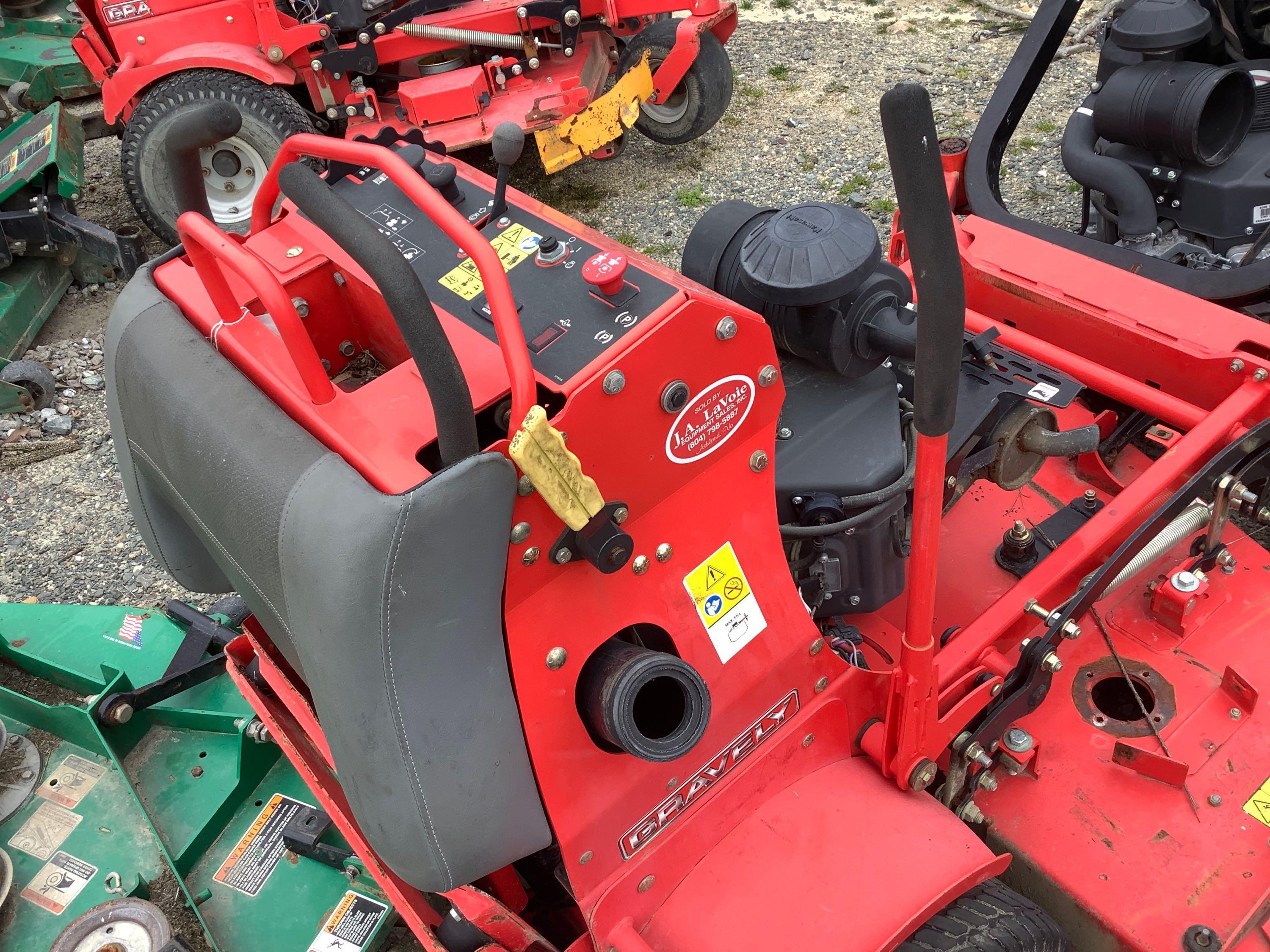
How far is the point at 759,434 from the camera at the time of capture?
1652mm

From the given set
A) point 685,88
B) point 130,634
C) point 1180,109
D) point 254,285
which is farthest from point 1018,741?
point 685,88

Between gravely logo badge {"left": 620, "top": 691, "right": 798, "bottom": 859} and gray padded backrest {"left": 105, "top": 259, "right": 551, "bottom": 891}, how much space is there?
0.18 meters

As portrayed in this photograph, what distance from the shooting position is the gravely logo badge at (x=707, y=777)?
1.66 metres

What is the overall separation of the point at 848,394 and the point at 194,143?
1.30m

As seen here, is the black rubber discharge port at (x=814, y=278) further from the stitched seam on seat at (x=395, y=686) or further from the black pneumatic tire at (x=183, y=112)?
the black pneumatic tire at (x=183, y=112)

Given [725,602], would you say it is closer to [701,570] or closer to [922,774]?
[701,570]

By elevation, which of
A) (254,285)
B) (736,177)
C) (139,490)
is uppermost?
(254,285)

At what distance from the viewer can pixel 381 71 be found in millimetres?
5383

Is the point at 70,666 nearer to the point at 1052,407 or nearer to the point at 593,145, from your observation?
the point at 1052,407

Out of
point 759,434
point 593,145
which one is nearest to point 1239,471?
point 759,434

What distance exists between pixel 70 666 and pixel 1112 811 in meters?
2.55

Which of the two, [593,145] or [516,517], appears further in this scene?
[593,145]

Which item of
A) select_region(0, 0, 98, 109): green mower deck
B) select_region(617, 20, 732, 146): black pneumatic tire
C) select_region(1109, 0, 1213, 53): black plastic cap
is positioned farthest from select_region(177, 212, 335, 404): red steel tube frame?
select_region(0, 0, 98, 109): green mower deck

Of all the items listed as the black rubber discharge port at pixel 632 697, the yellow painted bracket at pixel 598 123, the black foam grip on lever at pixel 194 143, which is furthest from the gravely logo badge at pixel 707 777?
the yellow painted bracket at pixel 598 123
